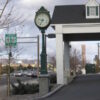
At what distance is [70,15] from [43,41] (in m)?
17.3

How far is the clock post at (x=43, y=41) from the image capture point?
26.9 meters

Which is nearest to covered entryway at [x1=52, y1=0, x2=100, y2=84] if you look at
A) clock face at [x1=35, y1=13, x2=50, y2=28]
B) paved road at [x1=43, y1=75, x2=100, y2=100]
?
paved road at [x1=43, y1=75, x2=100, y2=100]

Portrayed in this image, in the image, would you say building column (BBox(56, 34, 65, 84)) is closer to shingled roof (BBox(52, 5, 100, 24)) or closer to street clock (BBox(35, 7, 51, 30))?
shingled roof (BBox(52, 5, 100, 24))

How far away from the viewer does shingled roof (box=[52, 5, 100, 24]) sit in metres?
42.1

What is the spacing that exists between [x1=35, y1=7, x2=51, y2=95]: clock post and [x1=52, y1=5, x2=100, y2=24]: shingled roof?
13.6 m

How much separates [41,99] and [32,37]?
75.7 ft

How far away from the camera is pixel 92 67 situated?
107188mm

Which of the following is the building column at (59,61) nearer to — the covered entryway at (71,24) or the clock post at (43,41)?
the covered entryway at (71,24)

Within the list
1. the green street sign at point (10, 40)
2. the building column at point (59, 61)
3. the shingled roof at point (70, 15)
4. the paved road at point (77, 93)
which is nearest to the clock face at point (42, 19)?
the green street sign at point (10, 40)

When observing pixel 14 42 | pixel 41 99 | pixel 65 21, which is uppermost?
pixel 65 21

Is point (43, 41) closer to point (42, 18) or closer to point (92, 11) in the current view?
point (42, 18)

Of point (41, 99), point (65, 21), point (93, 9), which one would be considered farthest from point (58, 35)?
point (41, 99)

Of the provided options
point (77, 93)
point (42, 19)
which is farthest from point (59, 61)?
point (42, 19)

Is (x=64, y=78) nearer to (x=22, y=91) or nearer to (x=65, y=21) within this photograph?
(x=65, y=21)
